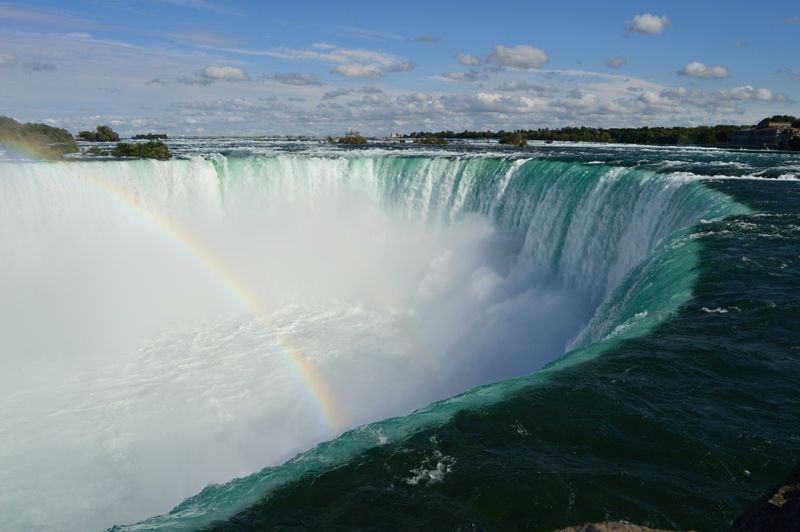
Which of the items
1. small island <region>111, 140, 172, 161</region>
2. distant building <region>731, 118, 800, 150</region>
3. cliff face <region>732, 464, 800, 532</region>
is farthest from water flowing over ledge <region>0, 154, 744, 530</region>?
distant building <region>731, 118, 800, 150</region>

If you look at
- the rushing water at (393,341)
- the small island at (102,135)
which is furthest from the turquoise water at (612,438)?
the small island at (102,135)

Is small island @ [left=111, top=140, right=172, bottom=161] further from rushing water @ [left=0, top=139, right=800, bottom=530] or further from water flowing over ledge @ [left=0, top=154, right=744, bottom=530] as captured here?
water flowing over ledge @ [left=0, top=154, right=744, bottom=530]

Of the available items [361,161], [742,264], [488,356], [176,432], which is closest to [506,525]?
[742,264]

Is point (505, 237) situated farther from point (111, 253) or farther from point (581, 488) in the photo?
point (581, 488)

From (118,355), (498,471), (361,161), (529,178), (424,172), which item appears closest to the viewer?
(498,471)

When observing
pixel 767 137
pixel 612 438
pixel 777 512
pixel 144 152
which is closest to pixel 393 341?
pixel 612 438

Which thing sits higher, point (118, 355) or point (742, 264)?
point (742, 264)

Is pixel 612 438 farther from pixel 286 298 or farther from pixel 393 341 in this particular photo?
pixel 286 298
